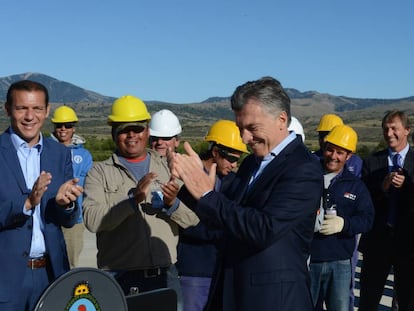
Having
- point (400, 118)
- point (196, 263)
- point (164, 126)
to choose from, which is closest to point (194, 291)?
point (196, 263)

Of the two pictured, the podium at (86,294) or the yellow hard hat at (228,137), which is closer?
the podium at (86,294)

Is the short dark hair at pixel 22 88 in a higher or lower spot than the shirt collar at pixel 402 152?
higher

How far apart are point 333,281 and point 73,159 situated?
3.68 m

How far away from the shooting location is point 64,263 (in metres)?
3.78

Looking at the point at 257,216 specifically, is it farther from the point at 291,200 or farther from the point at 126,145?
the point at 126,145

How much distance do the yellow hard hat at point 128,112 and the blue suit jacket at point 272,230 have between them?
1.26 metres

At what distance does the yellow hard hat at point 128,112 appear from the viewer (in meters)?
4.26

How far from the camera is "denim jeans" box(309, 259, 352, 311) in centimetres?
530

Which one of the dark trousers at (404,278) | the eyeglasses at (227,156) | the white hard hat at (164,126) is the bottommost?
the dark trousers at (404,278)

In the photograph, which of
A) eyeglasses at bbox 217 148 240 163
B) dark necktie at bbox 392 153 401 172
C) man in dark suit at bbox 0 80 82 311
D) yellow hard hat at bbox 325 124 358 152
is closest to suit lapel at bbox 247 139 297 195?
man in dark suit at bbox 0 80 82 311

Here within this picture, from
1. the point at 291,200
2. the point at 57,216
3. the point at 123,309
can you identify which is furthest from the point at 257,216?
the point at 57,216

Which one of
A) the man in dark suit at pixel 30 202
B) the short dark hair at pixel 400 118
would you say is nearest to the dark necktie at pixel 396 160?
the short dark hair at pixel 400 118

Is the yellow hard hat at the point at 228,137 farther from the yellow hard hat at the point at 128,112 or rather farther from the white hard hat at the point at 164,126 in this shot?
the yellow hard hat at the point at 128,112

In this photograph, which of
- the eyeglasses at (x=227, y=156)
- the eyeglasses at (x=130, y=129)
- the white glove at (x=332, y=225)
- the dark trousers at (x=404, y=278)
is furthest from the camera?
the dark trousers at (x=404, y=278)
